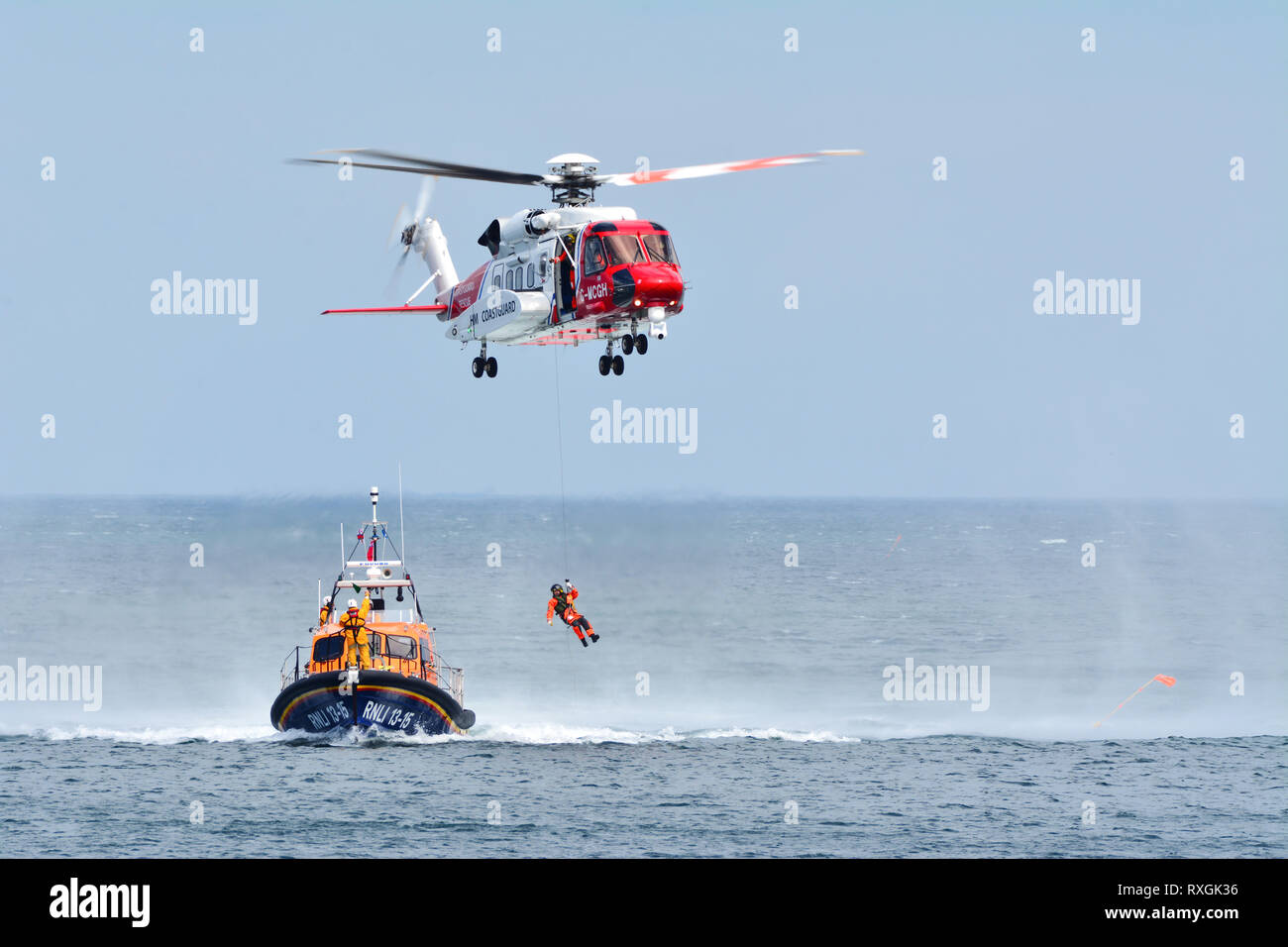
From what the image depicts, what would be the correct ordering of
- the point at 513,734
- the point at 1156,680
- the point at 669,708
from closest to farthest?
the point at 513,734 → the point at 669,708 → the point at 1156,680

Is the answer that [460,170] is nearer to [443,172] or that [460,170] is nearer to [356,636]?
[443,172]

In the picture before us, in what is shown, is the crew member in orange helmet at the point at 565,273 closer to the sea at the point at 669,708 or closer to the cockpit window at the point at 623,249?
the cockpit window at the point at 623,249

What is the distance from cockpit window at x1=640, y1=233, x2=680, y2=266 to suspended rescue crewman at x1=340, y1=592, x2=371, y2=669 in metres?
13.6

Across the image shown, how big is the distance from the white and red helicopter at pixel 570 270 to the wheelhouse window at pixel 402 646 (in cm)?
923

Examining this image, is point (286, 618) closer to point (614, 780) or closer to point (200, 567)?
A: point (200, 567)

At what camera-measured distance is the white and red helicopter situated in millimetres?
28359

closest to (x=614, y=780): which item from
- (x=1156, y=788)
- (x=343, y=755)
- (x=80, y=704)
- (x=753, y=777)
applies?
(x=753, y=777)

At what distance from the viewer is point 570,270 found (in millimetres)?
29734

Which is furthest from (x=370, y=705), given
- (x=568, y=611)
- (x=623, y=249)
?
(x=623, y=249)

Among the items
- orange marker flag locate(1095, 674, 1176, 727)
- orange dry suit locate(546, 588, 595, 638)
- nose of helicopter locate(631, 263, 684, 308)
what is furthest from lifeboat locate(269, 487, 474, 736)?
orange marker flag locate(1095, 674, 1176, 727)

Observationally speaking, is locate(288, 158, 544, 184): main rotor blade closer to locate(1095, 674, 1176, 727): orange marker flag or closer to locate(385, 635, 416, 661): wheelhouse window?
locate(385, 635, 416, 661): wheelhouse window

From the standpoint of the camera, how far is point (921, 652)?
6275 cm

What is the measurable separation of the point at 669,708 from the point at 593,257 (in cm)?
2393

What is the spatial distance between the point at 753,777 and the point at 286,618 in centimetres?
2824
